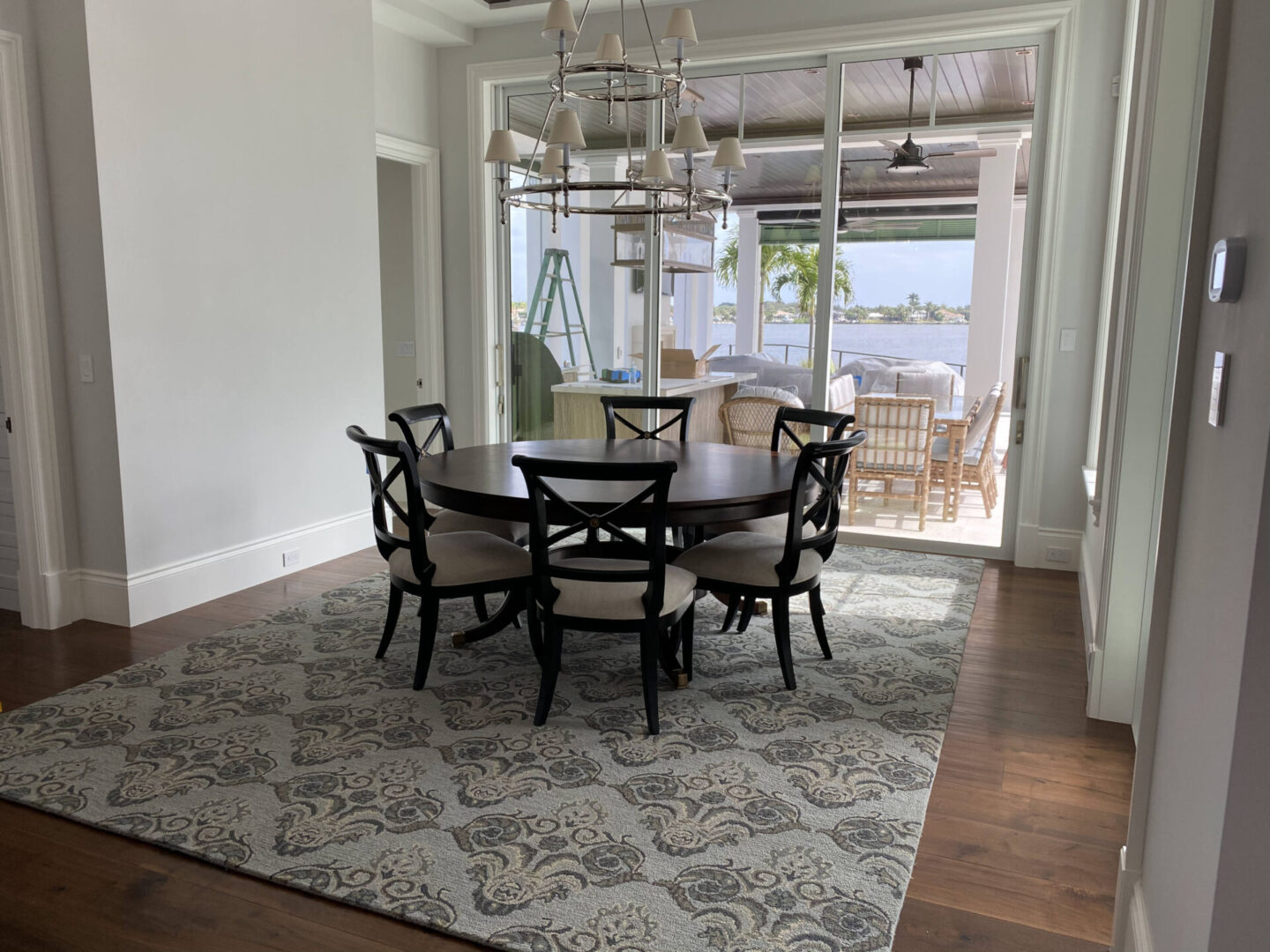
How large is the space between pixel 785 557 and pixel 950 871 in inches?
47.3

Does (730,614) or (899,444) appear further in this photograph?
(899,444)

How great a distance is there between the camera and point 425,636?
3.17m

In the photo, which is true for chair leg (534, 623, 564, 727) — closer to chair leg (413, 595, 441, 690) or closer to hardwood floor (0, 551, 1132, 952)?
chair leg (413, 595, 441, 690)

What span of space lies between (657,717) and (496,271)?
155 inches

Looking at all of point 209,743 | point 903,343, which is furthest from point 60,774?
point 903,343

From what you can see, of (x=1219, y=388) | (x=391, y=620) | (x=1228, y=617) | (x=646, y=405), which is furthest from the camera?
(x=646, y=405)

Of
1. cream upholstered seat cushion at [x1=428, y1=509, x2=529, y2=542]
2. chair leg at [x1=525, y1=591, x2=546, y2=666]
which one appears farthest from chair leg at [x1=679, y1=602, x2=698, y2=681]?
cream upholstered seat cushion at [x1=428, y1=509, x2=529, y2=542]

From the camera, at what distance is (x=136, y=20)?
3658 millimetres

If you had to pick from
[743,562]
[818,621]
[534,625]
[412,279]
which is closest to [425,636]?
[534,625]

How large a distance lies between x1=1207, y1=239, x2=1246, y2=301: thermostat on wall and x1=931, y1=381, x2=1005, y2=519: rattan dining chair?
3.85m

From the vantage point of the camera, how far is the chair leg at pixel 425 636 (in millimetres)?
3146

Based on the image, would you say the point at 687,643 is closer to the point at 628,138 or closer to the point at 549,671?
the point at 549,671

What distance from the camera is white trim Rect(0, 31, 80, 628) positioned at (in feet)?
11.6

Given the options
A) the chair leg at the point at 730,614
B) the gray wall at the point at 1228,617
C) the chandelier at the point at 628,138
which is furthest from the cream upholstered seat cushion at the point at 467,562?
the gray wall at the point at 1228,617
